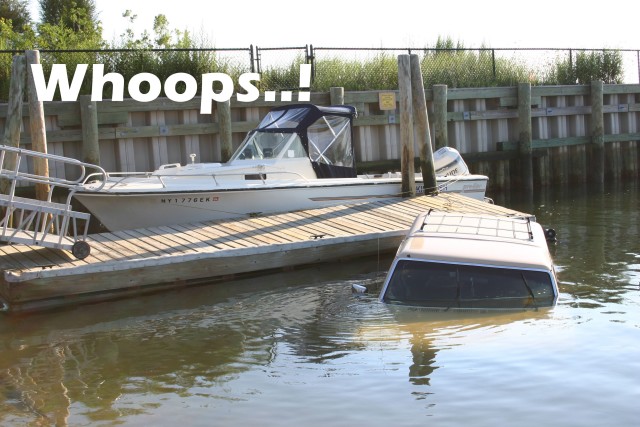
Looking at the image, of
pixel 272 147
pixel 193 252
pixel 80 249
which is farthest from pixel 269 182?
pixel 80 249

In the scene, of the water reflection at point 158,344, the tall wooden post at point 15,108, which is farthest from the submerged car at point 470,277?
the tall wooden post at point 15,108

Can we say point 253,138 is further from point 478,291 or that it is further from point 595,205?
point 595,205

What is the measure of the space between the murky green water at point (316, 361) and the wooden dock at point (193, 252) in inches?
10.7

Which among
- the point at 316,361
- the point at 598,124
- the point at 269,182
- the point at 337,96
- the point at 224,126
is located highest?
the point at 337,96

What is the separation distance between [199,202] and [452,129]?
9477mm

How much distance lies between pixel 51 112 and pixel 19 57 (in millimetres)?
2388

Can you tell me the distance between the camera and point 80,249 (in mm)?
11906

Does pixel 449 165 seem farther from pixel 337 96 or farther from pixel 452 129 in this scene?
pixel 452 129

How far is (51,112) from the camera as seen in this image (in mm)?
17406

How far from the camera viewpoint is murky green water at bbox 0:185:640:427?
311 inches

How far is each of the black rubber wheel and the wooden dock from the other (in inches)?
3.8

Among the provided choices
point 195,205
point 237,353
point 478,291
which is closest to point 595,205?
point 195,205

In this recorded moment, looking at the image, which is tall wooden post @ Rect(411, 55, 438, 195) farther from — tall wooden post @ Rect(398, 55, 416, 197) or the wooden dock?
the wooden dock

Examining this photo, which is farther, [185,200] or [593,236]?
[593,236]
